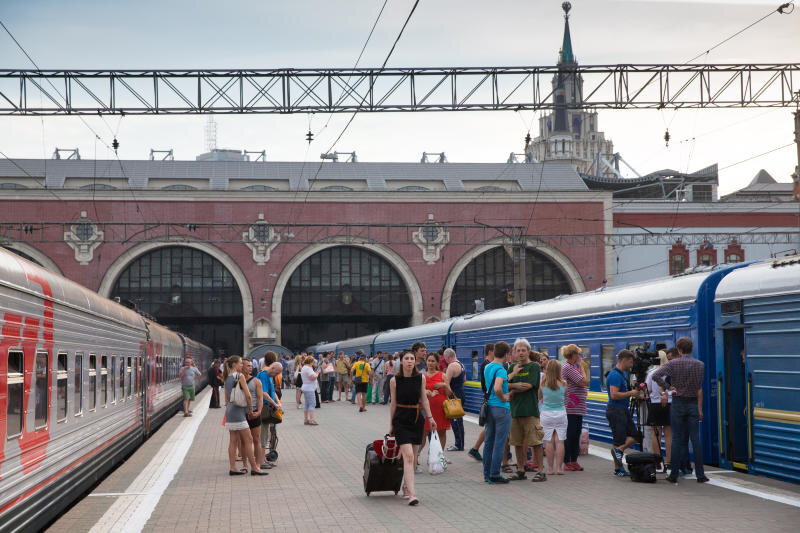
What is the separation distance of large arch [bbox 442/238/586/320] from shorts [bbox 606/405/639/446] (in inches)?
1822

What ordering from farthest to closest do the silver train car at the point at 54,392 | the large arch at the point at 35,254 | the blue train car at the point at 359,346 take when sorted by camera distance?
1. the large arch at the point at 35,254
2. the blue train car at the point at 359,346
3. the silver train car at the point at 54,392

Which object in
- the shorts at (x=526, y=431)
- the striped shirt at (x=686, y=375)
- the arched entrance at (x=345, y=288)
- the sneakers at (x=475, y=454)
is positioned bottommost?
the sneakers at (x=475, y=454)

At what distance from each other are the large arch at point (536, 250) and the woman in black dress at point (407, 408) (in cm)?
4777

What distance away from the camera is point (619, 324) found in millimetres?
15867

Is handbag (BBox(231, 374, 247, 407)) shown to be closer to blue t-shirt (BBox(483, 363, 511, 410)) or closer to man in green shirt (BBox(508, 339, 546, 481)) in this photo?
blue t-shirt (BBox(483, 363, 511, 410))

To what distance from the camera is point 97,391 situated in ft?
42.7

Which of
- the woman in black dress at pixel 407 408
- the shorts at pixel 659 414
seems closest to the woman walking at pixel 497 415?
the woman in black dress at pixel 407 408

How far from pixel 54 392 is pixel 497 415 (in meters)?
5.14

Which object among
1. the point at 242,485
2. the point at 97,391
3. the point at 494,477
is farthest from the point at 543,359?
the point at 97,391

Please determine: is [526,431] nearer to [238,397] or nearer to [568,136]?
[238,397]

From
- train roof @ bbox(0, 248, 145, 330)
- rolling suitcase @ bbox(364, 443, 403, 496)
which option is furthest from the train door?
train roof @ bbox(0, 248, 145, 330)

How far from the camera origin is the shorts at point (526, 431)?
500 inches

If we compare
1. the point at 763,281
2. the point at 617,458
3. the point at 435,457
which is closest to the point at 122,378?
the point at 435,457

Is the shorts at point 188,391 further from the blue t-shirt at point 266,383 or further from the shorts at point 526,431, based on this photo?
the shorts at point 526,431
